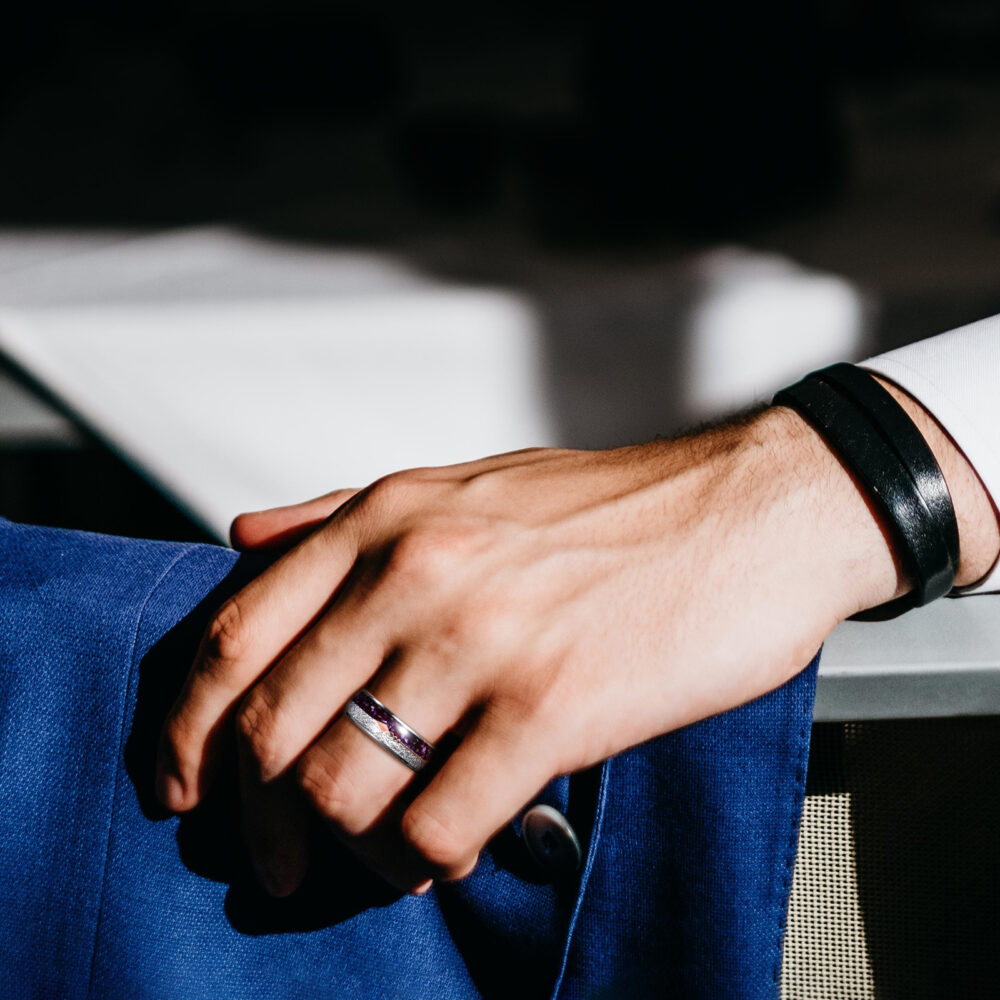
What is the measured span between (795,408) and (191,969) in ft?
1.15

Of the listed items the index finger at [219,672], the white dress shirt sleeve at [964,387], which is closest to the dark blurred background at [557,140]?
the white dress shirt sleeve at [964,387]

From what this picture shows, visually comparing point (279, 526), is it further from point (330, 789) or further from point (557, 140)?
point (557, 140)

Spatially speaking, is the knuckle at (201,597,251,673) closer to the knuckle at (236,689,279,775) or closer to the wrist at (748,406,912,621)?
the knuckle at (236,689,279,775)

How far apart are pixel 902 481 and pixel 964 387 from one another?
8cm

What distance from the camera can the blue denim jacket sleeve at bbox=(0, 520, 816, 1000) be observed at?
1.06ft

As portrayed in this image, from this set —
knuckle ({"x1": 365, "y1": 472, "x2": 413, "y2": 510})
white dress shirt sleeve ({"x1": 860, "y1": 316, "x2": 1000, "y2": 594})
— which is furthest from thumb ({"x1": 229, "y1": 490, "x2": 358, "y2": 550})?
white dress shirt sleeve ({"x1": 860, "y1": 316, "x2": 1000, "y2": 594})

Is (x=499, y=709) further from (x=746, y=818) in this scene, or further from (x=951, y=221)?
(x=951, y=221)

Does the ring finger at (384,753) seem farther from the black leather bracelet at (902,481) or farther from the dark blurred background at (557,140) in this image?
the dark blurred background at (557,140)

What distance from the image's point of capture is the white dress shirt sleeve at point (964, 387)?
39cm

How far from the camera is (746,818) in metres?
0.32

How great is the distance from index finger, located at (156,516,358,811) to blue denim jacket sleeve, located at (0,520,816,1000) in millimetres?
22

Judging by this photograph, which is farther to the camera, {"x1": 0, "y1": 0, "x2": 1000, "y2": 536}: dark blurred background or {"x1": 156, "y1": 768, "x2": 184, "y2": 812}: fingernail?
{"x1": 0, "y1": 0, "x2": 1000, "y2": 536}: dark blurred background

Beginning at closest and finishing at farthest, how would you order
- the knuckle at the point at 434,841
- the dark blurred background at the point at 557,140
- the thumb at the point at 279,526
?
the knuckle at the point at 434,841 → the thumb at the point at 279,526 → the dark blurred background at the point at 557,140

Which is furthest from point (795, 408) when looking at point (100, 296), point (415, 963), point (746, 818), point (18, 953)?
point (100, 296)
